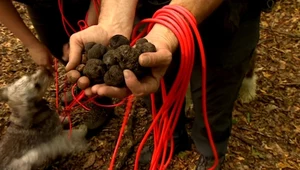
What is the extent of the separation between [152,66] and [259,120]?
1.83 m

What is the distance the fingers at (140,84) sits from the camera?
4.12ft

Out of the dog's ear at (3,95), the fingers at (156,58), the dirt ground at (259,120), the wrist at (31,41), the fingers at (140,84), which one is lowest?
the dirt ground at (259,120)

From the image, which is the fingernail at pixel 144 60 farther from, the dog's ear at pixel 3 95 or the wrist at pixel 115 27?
the dog's ear at pixel 3 95

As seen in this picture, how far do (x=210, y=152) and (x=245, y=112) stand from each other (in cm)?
79

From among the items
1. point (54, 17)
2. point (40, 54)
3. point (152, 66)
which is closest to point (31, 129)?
point (40, 54)

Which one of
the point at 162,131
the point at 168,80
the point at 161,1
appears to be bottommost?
the point at 168,80

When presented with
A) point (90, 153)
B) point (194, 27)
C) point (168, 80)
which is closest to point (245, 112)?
point (168, 80)

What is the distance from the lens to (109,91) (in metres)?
1.32

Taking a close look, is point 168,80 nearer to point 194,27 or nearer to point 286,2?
point 194,27

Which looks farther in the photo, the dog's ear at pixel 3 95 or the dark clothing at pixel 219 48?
the dog's ear at pixel 3 95

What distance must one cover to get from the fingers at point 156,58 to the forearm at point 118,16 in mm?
406

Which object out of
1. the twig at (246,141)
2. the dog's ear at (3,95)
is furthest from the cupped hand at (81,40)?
the twig at (246,141)

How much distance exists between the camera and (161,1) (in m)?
1.83

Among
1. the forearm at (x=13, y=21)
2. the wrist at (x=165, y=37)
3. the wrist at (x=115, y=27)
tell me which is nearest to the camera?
the wrist at (x=165, y=37)
